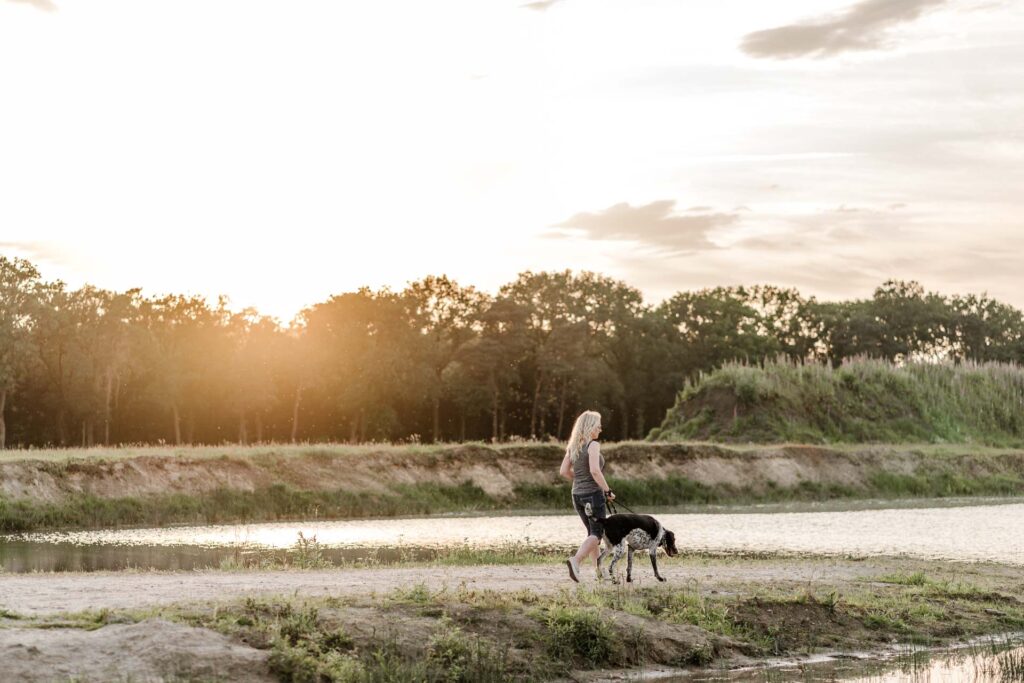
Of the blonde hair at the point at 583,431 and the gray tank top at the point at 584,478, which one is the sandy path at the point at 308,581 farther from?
the blonde hair at the point at 583,431

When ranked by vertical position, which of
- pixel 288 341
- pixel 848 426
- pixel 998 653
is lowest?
pixel 998 653

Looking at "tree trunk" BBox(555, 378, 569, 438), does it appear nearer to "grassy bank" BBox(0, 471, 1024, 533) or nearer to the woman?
"grassy bank" BBox(0, 471, 1024, 533)

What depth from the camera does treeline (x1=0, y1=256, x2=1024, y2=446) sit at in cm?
8994

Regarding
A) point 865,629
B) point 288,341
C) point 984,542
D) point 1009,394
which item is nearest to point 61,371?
point 288,341

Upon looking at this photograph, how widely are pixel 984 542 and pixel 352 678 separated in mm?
21698

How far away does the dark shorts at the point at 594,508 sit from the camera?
60.9 feet

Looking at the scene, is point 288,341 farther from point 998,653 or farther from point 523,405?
point 998,653

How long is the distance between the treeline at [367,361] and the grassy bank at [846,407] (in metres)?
18.4

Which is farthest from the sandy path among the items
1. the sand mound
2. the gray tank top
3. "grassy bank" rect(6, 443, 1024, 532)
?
"grassy bank" rect(6, 443, 1024, 532)

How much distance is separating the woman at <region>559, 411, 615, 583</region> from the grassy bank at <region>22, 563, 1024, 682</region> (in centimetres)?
88

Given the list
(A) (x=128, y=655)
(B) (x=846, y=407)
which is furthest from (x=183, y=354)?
(A) (x=128, y=655)

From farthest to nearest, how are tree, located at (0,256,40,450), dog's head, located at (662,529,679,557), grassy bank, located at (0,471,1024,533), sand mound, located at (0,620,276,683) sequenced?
tree, located at (0,256,40,450)
grassy bank, located at (0,471,1024,533)
dog's head, located at (662,529,679,557)
sand mound, located at (0,620,276,683)

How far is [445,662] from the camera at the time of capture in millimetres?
14688

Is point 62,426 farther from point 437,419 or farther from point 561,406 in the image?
point 561,406
